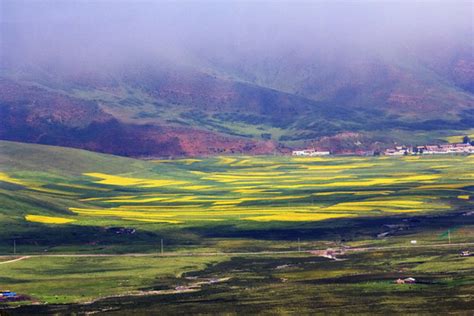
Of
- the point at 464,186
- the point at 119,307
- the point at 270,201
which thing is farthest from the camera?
the point at 464,186

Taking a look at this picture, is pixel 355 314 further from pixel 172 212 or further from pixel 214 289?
pixel 172 212

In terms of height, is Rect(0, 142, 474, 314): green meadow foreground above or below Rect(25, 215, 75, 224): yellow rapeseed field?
below

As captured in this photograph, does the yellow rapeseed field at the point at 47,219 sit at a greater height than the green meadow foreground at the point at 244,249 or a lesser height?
greater

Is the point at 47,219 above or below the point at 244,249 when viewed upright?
above

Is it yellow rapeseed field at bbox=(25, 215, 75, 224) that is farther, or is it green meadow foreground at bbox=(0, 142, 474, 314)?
yellow rapeseed field at bbox=(25, 215, 75, 224)

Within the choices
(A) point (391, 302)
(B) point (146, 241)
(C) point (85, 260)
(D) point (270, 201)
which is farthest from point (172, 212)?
(A) point (391, 302)

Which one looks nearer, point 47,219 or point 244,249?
point 244,249

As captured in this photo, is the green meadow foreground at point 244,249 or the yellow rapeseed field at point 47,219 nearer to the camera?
the green meadow foreground at point 244,249

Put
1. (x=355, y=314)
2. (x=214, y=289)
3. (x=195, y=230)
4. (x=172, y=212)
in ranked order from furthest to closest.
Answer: (x=172, y=212)
(x=195, y=230)
(x=214, y=289)
(x=355, y=314)
